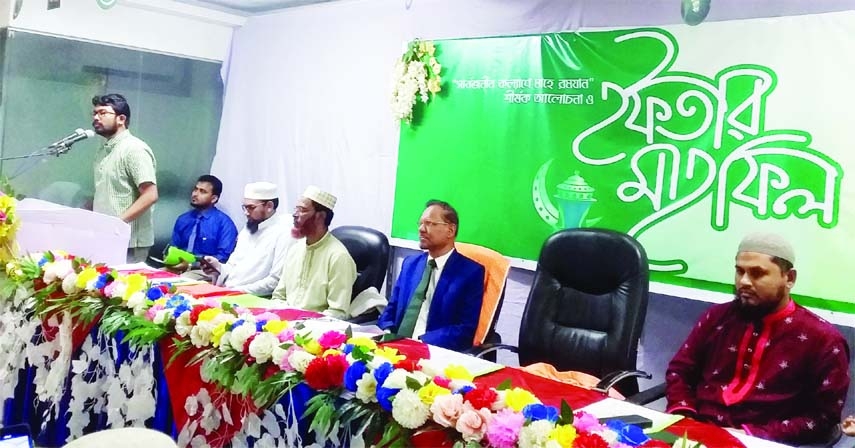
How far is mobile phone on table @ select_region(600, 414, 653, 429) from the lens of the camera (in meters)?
1.67

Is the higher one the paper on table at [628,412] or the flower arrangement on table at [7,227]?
the flower arrangement on table at [7,227]

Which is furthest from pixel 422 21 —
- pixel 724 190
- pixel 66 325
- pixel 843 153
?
pixel 66 325

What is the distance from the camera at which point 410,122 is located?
4.40m

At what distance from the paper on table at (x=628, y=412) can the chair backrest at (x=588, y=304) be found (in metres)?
0.78

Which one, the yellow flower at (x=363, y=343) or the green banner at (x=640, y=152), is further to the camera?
the green banner at (x=640, y=152)

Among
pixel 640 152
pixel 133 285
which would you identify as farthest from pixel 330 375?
pixel 640 152

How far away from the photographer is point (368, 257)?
3.86 meters

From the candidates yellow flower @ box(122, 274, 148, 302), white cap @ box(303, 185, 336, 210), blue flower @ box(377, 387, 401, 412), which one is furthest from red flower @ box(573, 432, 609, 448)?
white cap @ box(303, 185, 336, 210)

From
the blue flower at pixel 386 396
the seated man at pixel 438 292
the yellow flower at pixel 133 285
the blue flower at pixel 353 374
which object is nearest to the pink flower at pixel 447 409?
the blue flower at pixel 386 396

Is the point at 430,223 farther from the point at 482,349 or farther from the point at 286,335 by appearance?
the point at 286,335

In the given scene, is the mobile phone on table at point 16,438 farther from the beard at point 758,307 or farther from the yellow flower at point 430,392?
the beard at point 758,307

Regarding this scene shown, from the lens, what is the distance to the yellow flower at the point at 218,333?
211 cm

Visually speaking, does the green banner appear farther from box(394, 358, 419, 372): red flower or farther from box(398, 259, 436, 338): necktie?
box(394, 358, 419, 372): red flower

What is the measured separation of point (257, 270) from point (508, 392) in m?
3.02
